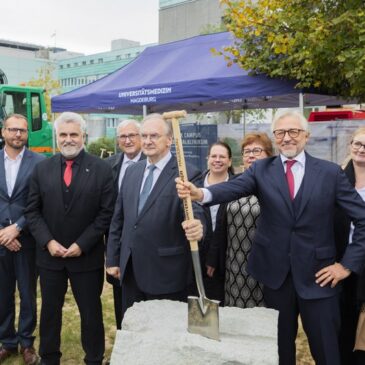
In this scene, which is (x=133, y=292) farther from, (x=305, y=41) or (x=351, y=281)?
(x=305, y=41)

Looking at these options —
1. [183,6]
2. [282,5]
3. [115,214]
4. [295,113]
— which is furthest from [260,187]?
[183,6]

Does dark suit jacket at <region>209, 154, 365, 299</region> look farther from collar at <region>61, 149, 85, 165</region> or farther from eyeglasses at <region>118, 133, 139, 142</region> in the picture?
eyeglasses at <region>118, 133, 139, 142</region>

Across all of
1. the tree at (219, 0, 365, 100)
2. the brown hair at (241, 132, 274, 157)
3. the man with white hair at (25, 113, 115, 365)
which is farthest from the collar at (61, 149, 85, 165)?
the tree at (219, 0, 365, 100)

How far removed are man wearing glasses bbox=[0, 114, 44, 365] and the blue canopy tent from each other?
315cm

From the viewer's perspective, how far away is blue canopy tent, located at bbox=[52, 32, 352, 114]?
19.8 ft

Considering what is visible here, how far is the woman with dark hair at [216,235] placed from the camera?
3.33m

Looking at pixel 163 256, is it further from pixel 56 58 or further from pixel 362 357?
pixel 56 58

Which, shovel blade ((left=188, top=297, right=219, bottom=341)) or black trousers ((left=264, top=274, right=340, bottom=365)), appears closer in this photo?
shovel blade ((left=188, top=297, right=219, bottom=341))

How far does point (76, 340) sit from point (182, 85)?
3.69m

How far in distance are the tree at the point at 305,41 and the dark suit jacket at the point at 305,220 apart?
8.73 feet

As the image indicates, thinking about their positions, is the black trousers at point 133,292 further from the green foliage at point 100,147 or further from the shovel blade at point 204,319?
the green foliage at point 100,147

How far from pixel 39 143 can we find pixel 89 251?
9656 mm

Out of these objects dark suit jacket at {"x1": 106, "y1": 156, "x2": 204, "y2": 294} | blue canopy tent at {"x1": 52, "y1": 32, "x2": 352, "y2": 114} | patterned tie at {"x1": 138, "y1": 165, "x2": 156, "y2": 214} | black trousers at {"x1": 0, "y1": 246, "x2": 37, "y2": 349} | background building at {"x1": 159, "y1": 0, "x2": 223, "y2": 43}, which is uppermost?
background building at {"x1": 159, "y1": 0, "x2": 223, "y2": 43}

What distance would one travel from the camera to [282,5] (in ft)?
18.2
